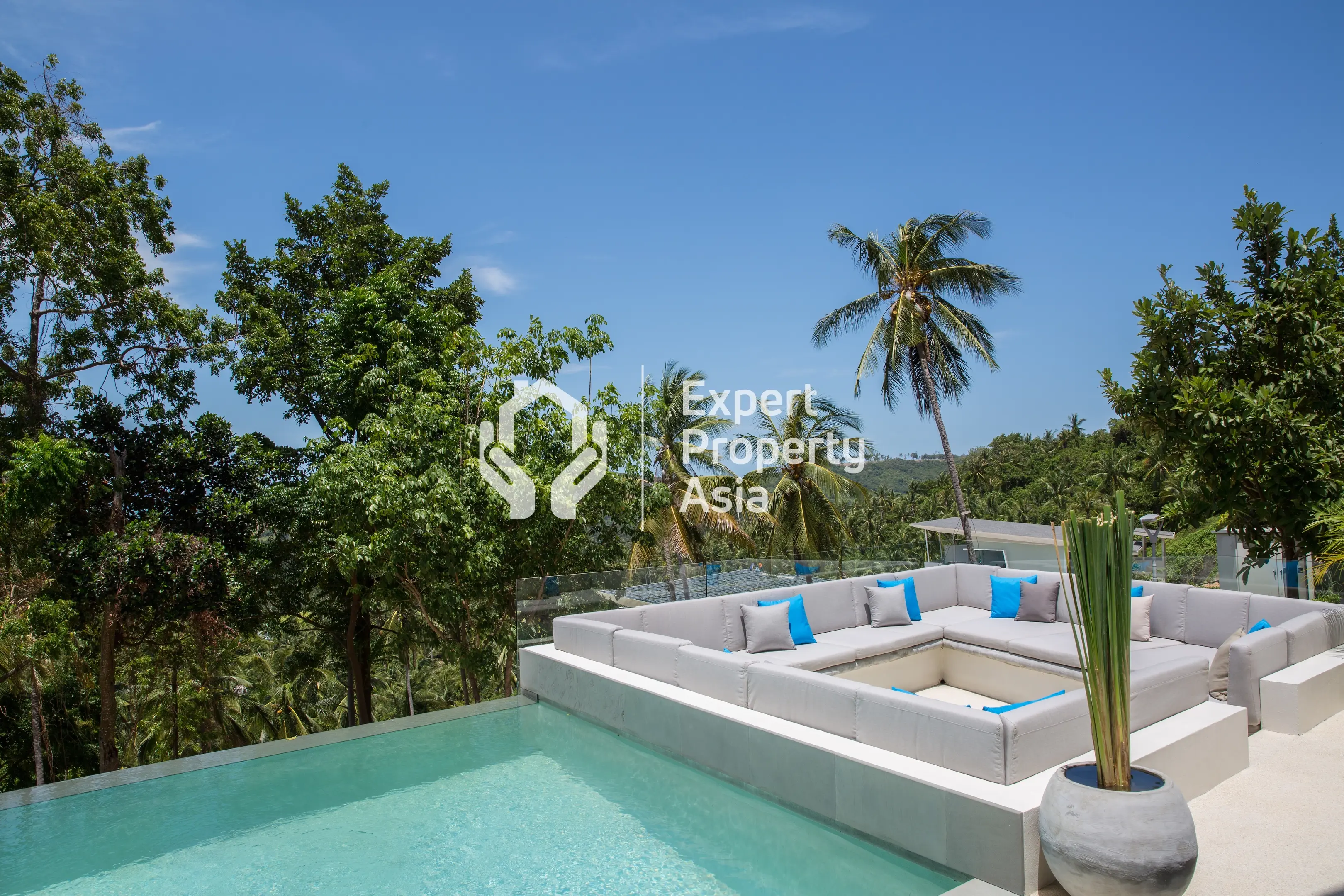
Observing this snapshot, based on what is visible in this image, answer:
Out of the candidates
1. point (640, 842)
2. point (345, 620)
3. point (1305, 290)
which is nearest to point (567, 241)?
point (345, 620)

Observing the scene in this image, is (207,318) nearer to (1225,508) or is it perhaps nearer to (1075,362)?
(1225,508)

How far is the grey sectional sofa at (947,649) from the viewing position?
2.73m

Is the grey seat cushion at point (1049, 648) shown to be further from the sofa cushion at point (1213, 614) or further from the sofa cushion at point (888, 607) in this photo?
the sofa cushion at point (888, 607)

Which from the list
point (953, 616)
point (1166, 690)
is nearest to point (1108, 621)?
point (1166, 690)

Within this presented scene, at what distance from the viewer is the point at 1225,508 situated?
22.3 feet

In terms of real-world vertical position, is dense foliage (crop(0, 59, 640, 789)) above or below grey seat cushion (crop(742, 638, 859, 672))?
above

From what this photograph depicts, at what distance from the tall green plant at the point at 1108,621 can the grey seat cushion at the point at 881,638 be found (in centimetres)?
276

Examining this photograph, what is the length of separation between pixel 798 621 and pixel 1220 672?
7.89 feet

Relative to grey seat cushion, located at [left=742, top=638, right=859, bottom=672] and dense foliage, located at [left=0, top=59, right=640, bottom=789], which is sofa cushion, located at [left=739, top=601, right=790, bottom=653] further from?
dense foliage, located at [left=0, top=59, right=640, bottom=789]

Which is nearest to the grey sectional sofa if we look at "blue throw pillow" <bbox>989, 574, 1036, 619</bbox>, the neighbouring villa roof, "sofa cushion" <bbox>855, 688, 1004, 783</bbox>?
"sofa cushion" <bbox>855, 688, 1004, 783</bbox>

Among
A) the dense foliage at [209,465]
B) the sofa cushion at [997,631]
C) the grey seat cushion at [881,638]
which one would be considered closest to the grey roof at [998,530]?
the dense foliage at [209,465]

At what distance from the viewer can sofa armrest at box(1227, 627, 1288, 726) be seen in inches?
155

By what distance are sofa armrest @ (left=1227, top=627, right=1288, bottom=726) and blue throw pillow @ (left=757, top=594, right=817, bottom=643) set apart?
235 cm

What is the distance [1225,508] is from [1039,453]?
34.8 metres
